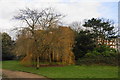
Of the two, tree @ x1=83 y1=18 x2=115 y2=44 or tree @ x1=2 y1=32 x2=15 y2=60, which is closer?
tree @ x1=83 y1=18 x2=115 y2=44

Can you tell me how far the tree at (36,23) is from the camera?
16.5 m

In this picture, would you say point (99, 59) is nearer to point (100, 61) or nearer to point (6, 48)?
point (100, 61)

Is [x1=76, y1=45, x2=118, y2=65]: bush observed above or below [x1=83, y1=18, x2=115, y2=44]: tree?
below

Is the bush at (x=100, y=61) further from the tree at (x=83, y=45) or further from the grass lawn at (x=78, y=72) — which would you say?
the grass lawn at (x=78, y=72)

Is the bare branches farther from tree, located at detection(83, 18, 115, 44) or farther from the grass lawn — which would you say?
tree, located at detection(83, 18, 115, 44)

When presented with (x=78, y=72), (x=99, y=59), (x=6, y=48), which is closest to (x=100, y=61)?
(x=99, y=59)

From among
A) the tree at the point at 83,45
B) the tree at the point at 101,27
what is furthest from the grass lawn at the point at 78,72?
the tree at the point at 101,27

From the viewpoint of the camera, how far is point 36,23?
55.9ft

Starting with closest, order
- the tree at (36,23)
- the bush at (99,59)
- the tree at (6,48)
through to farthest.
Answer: the tree at (36,23) < the bush at (99,59) < the tree at (6,48)

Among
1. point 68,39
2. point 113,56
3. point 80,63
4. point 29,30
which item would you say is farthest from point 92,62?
point 29,30

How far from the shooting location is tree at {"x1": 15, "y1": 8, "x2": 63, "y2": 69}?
1650 centimetres

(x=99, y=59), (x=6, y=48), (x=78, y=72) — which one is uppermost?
(x=6, y=48)

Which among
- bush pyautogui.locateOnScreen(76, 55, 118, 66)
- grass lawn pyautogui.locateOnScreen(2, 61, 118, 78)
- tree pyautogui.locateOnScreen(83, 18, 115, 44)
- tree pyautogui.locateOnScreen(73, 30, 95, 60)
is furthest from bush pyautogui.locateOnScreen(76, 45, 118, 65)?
tree pyautogui.locateOnScreen(83, 18, 115, 44)

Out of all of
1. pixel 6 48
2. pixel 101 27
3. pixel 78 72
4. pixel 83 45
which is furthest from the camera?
pixel 6 48
